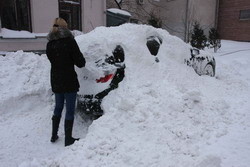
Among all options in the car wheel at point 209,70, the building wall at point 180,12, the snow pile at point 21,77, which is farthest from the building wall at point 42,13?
the building wall at point 180,12

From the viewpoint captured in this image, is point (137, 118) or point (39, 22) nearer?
point (137, 118)

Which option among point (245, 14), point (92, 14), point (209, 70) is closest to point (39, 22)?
point (92, 14)

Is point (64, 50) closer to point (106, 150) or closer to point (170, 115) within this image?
point (106, 150)

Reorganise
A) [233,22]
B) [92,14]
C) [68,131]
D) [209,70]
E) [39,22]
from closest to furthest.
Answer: [68,131] < [209,70] < [39,22] < [92,14] < [233,22]

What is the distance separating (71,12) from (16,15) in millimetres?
2375

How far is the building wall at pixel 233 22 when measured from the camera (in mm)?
17953

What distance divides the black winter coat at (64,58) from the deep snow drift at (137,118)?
2.20 ft

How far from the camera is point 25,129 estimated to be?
4230 millimetres

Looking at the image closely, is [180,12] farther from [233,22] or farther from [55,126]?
[55,126]

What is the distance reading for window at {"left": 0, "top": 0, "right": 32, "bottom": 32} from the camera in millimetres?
9016

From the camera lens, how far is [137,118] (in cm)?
356

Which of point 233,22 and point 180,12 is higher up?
point 180,12

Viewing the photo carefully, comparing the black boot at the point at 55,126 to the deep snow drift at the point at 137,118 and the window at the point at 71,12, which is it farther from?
the window at the point at 71,12

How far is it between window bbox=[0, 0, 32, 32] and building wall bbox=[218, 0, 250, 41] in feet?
49.2
